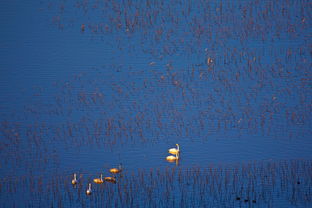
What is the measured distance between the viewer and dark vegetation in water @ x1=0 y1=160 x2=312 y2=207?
5.65 meters

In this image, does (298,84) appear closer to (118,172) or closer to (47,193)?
(118,172)

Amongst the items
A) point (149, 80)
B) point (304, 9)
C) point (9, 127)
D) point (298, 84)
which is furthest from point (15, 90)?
point (304, 9)

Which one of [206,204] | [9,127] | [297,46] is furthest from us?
[297,46]

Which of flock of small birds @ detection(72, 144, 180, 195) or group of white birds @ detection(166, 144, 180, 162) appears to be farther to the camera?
group of white birds @ detection(166, 144, 180, 162)

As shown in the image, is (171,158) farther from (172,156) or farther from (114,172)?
(114,172)

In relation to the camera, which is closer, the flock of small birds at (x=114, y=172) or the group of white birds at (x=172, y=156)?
the flock of small birds at (x=114, y=172)

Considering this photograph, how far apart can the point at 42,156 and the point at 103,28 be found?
2.49 meters

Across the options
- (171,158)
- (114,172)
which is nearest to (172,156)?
(171,158)

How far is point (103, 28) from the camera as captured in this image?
831 cm

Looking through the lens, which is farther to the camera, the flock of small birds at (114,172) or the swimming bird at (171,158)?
the swimming bird at (171,158)

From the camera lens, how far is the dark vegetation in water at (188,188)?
18.5ft

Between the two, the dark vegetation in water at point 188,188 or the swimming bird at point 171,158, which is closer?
the dark vegetation in water at point 188,188

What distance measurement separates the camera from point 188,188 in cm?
590

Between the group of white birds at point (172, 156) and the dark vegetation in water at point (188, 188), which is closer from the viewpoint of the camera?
the dark vegetation in water at point (188, 188)
